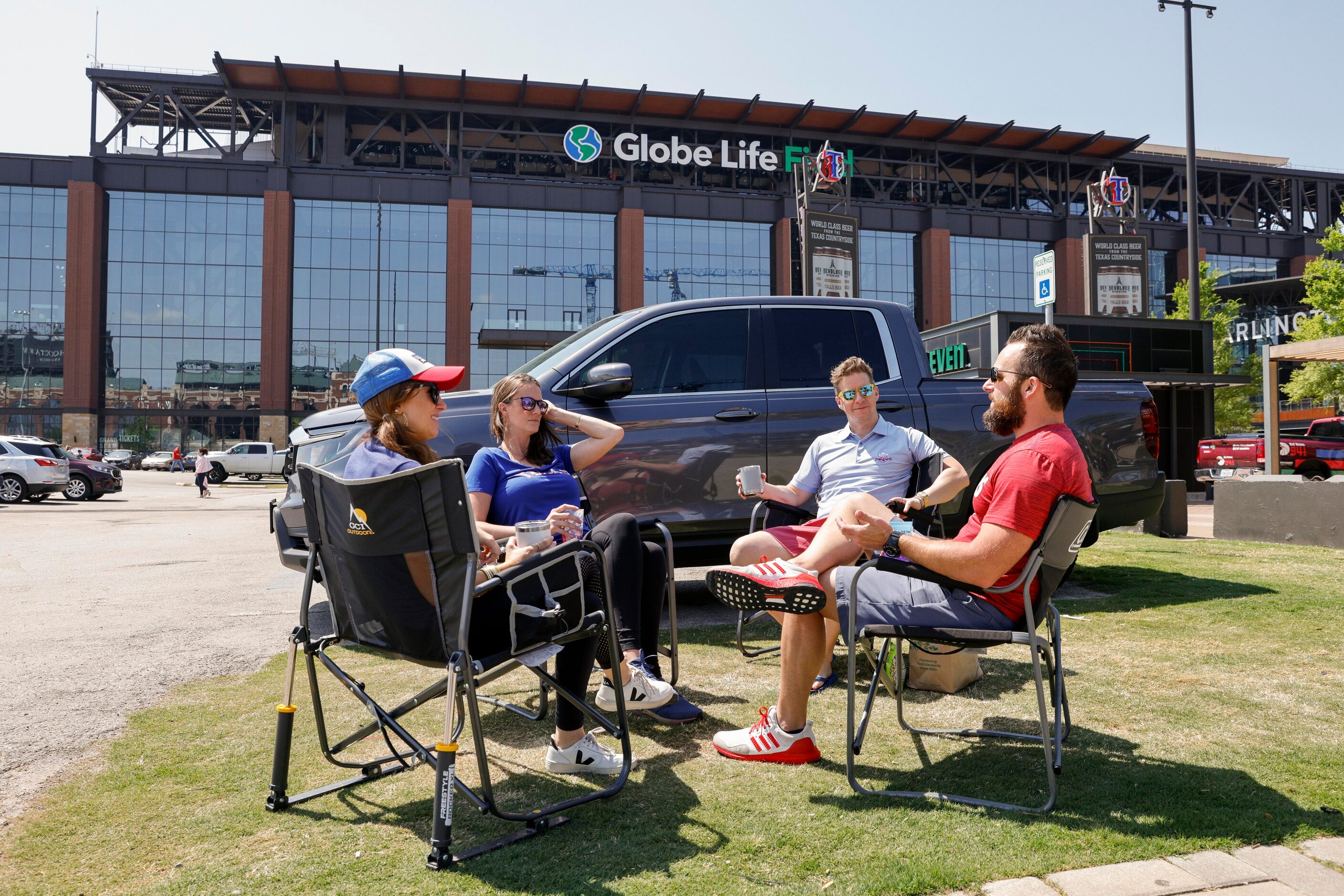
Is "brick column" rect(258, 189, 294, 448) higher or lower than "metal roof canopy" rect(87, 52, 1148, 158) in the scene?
lower

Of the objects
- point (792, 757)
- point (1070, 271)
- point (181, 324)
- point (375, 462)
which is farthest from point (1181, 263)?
point (375, 462)

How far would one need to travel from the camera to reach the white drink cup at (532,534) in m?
2.94

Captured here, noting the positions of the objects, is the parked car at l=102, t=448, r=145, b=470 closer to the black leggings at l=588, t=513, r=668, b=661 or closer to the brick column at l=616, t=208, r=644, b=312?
the brick column at l=616, t=208, r=644, b=312

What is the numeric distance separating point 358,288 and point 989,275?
35.7 m

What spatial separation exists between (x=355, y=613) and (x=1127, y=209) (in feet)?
108

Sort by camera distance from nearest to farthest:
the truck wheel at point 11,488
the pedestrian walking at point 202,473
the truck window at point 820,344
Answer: the truck window at point 820,344 → the truck wheel at point 11,488 → the pedestrian walking at point 202,473

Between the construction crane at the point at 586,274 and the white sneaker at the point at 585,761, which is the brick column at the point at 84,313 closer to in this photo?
the construction crane at the point at 586,274

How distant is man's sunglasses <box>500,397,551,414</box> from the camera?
12.2ft

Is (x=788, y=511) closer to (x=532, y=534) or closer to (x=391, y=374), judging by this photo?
(x=532, y=534)

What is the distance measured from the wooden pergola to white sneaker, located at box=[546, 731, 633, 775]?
11.6m

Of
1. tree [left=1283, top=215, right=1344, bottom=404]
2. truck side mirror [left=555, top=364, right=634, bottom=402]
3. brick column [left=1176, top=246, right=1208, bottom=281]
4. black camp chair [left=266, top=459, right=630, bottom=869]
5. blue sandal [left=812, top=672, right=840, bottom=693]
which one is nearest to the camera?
black camp chair [left=266, top=459, right=630, bottom=869]

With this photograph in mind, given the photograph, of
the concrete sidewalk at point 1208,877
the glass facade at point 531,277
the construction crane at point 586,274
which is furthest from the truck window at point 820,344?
the construction crane at point 586,274

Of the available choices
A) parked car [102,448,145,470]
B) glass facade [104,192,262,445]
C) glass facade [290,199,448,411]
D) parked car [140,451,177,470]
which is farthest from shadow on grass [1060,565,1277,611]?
parked car [102,448,145,470]

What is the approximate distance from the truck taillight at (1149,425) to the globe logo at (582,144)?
4339 cm
